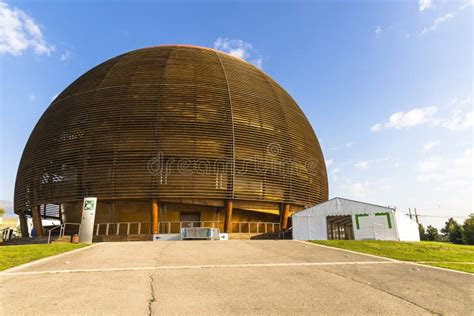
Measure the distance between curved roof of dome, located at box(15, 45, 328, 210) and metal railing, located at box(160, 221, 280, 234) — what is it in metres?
2.74

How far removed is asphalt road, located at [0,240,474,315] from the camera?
175 inches

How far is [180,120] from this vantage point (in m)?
24.9

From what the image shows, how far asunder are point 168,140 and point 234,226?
9.03 meters

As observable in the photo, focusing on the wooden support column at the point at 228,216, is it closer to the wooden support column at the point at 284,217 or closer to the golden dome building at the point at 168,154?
the golden dome building at the point at 168,154

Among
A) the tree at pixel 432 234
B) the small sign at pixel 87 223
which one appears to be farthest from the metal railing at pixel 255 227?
the tree at pixel 432 234

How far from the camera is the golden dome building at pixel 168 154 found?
2372 cm

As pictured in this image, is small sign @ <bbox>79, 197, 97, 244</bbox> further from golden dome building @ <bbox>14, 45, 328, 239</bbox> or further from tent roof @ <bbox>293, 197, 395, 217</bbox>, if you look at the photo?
tent roof @ <bbox>293, 197, 395, 217</bbox>

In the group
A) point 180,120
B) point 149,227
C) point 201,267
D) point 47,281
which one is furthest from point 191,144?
point 47,281

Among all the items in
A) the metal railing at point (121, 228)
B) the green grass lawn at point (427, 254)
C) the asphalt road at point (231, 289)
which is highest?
the metal railing at point (121, 228)

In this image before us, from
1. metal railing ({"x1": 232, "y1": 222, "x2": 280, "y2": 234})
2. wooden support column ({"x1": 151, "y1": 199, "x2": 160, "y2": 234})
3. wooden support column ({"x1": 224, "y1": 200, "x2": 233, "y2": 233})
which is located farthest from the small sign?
metal railing ({"x1": 232, "y1": 222, "x2": 280, "y2": 234})

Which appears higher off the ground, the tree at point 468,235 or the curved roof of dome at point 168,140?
the curved roof of dome at point 168,140

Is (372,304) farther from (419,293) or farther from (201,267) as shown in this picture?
(201,267)

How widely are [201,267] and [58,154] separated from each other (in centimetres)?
2238

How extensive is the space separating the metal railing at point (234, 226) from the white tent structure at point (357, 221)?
2824 mm
